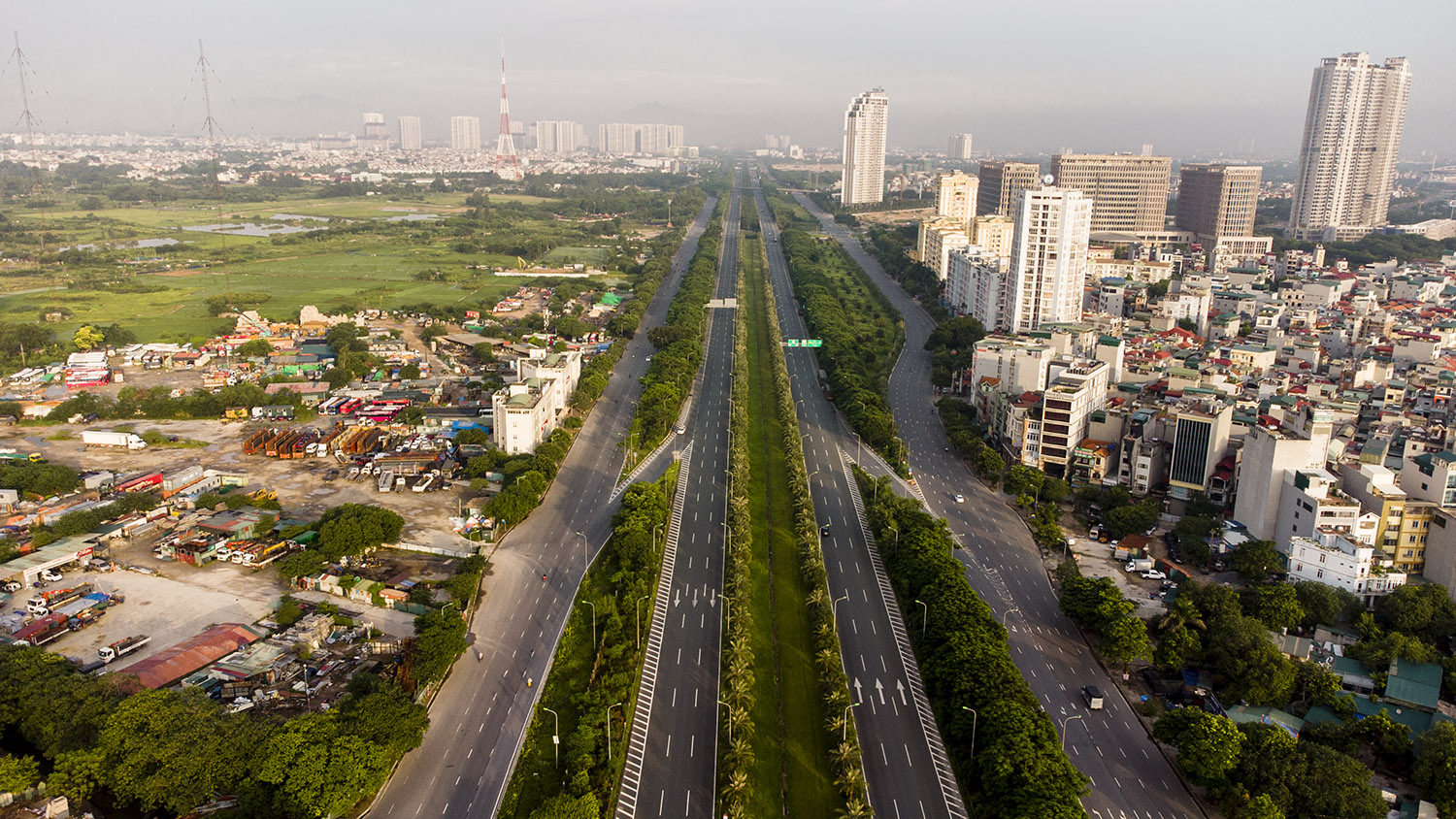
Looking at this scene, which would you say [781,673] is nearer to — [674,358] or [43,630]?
[43,630]

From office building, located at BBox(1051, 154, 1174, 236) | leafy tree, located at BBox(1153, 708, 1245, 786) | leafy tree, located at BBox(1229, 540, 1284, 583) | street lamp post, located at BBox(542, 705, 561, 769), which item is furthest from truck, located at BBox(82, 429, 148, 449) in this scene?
office building, located at BBox(1051, 154, 1174, 236)

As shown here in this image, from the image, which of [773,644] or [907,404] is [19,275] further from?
[773,644]

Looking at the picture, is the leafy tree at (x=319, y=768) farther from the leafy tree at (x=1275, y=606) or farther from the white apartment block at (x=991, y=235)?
the white apartment block at (x=991, y=235)

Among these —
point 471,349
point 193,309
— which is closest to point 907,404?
point 471,349

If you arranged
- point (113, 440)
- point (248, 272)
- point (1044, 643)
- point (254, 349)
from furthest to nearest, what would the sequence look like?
1. point (248, 272)
2. point (254, 349)
3. point (113, 440)
4. point (1044, 643)

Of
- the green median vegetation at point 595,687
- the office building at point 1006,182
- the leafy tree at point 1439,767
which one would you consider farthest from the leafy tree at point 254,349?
the office building at point 1006,182

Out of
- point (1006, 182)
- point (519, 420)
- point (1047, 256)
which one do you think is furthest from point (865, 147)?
point (519, 420)
